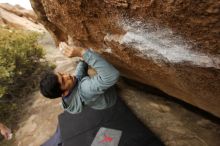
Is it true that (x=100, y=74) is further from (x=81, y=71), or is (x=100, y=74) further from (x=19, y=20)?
(x=19, y=20)

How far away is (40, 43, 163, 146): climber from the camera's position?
3.18m

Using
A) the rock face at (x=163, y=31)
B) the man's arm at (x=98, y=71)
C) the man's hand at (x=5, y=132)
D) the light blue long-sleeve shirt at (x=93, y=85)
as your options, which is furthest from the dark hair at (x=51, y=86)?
the man's hand at (x=5, y=132)

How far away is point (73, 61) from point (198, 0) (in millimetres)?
7650

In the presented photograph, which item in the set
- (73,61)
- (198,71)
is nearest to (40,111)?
(73,61)

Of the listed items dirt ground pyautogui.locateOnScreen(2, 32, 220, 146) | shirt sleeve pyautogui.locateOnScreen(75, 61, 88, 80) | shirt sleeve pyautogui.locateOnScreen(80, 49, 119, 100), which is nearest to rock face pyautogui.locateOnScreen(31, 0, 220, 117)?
shirt sleeve pyautogui.locateOnScreen(80, 49, 119, 100)

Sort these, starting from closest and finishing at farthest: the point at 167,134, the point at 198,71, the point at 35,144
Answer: the point at 198,71 < the point at 167,134 < the point at 35,144

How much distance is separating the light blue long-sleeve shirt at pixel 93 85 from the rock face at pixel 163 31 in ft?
0.97

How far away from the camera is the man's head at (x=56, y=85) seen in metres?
3.20

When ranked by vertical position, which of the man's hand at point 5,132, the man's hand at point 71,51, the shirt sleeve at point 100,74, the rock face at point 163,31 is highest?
the rock face at point 163,31

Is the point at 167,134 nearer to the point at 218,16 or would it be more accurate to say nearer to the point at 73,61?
the point at 218,16

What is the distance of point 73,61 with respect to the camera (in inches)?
362

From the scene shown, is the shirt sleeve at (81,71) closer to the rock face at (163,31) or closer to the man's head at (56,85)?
the man's head at (56,85)

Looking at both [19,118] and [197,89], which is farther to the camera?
[19,118]

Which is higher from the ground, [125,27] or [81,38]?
[125,27]
